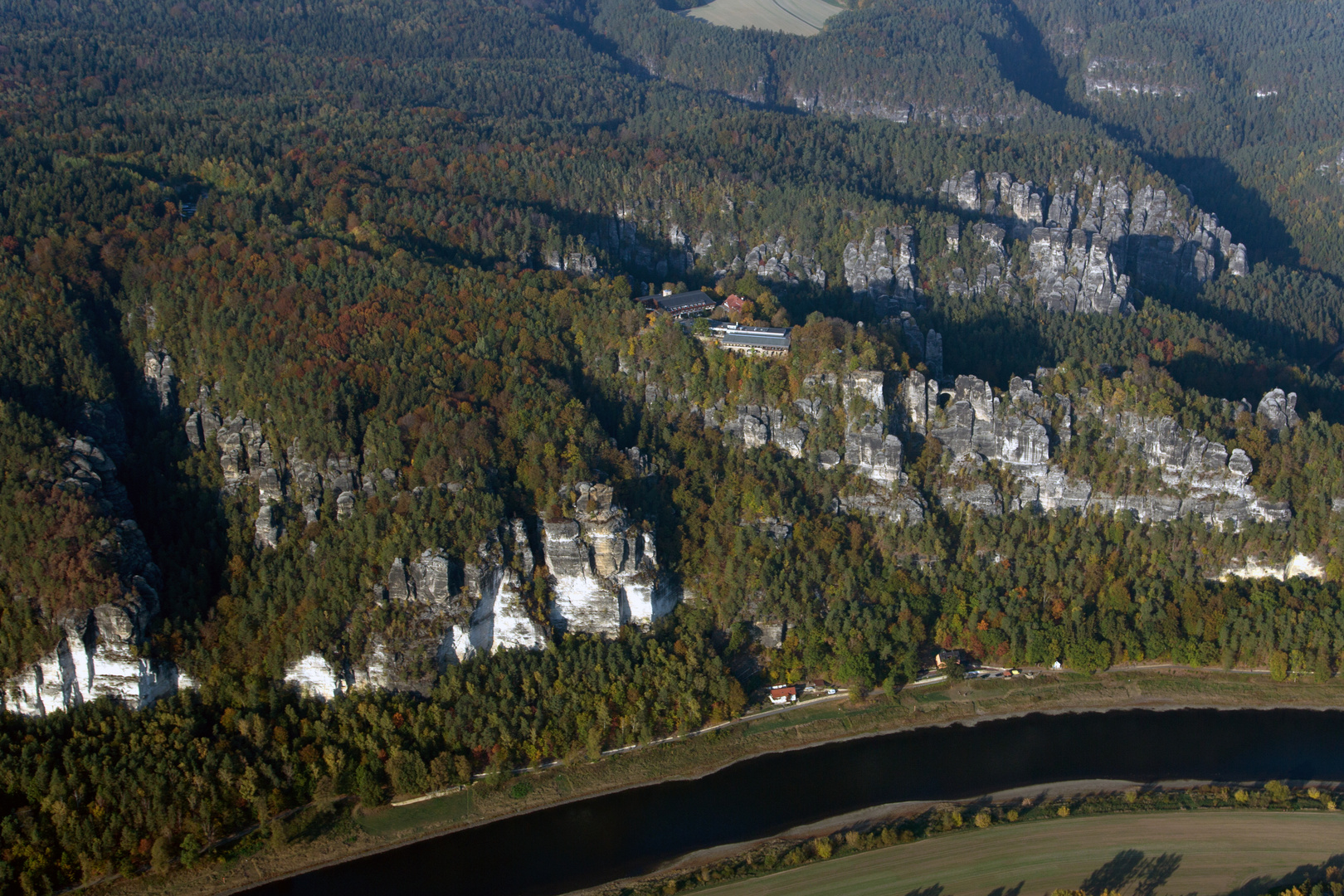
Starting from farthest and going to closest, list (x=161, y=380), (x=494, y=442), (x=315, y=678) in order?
1. (x=161, y=380)
2. (x=494, y=442)
3. (x=315, y=678)

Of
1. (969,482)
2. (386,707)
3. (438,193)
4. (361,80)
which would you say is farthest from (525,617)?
(361,80)

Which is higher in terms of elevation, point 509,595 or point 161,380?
point 161,380

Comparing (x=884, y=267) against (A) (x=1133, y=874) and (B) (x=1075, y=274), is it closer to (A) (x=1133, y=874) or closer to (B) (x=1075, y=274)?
(B) (x=1075, y=274)

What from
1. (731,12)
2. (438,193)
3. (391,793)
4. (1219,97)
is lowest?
(391,793)

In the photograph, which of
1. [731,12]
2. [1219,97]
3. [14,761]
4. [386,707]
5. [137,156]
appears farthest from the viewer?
[731,12]

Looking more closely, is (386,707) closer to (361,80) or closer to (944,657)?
(944,657)

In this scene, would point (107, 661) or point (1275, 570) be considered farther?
point (1275, 570)

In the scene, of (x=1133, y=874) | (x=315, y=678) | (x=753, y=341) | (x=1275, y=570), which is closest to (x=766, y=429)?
(x=753, y=341)
